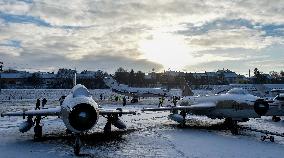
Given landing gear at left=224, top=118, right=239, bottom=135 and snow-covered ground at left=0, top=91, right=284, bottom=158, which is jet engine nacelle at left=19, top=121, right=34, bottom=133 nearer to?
snow-covered ground at left=0, top=91, right=284, bottom=158

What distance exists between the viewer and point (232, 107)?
1961 cm

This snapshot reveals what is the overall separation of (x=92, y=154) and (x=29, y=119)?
6.21m

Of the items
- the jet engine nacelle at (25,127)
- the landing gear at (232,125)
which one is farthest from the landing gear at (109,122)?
the landing gear at (232,125)

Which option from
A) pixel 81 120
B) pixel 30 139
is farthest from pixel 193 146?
→ pixel 30 139

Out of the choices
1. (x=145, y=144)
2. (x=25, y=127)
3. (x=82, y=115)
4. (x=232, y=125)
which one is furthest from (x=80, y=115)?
(x=232, y=125)

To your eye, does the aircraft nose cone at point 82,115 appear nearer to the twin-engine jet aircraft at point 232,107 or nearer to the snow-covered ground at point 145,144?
the snow-covered ground at point 145,144

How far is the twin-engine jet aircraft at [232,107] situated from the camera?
59.3 feet

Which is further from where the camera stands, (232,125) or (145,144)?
(232,125)

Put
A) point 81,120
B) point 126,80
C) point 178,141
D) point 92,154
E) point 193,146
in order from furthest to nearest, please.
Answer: point 126,80 < point 178,141 < point 193,146 < point 92,154 < point 81,120

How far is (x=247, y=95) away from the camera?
1956 centimetres

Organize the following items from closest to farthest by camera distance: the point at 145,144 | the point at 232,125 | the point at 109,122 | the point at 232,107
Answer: the point at 145,144, the point at 109,122, the point at 232,107, the point at 232,125

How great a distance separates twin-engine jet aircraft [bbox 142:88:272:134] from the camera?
18078 mm

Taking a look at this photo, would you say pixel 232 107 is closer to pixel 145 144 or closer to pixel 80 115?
pixel 145 144

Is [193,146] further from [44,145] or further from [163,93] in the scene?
[163,93]
